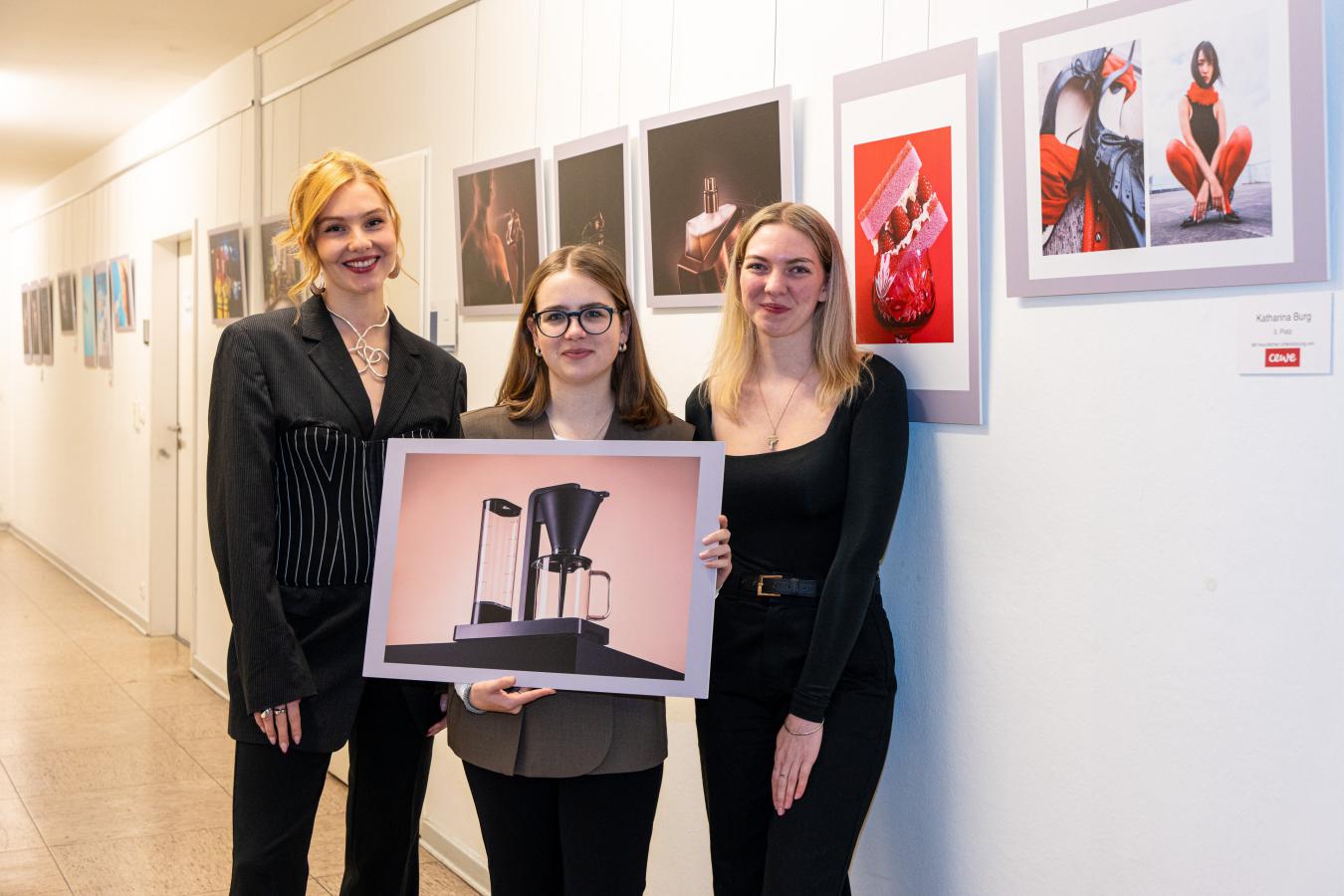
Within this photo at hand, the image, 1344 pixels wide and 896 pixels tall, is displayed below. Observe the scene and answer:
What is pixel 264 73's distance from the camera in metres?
5.47

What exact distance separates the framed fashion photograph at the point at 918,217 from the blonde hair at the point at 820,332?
12 centimetres

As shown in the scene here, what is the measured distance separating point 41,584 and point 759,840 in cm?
834

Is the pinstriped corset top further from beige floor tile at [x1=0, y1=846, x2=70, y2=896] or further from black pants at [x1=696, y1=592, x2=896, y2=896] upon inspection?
beige floor tile at [x1=0, y1=846, x2=70, y2=896]

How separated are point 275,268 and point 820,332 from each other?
3.63 m

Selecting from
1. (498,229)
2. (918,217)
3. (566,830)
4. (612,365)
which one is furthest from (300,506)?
(498,229)

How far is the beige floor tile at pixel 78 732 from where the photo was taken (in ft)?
16.7

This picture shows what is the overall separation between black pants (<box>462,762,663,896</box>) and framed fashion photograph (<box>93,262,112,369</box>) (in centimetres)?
719

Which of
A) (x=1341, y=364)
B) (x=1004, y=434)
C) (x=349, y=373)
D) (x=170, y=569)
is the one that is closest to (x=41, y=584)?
(x=170, y=569)

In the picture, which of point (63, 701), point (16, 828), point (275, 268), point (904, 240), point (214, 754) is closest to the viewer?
point (904, 240)

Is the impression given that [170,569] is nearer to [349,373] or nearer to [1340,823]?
[349,373]

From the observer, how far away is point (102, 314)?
8320 millimetres

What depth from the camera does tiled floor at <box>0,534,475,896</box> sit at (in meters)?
3.79

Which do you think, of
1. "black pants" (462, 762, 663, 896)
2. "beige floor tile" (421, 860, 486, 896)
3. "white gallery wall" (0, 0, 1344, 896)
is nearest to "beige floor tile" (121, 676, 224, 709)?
"beige floor tile" (421, 860, 486, 896)

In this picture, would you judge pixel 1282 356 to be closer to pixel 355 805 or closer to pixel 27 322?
pixel 355 805
